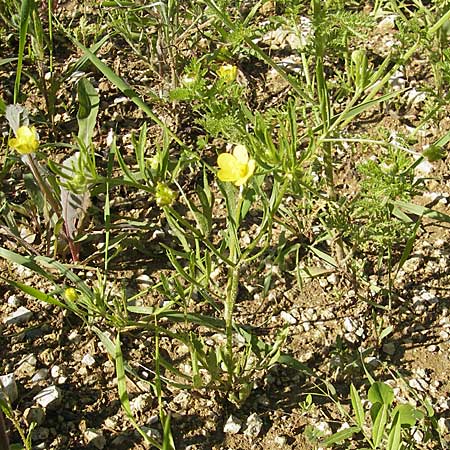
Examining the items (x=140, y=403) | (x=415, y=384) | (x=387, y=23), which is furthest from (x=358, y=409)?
(x=387, y=23)

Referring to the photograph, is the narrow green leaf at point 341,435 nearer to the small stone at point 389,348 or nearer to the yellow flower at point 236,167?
the small stone at point 389,348

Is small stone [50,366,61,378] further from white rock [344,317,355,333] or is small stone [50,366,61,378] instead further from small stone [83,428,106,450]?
white rock [344,317,355,333]

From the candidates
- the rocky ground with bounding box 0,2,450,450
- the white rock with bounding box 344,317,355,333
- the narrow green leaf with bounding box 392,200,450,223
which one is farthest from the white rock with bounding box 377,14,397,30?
the white rock with bounding box 344,317,355,333

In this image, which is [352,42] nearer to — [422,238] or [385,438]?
[422,238]

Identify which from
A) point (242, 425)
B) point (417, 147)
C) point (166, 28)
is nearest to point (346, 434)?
point (242, 425)

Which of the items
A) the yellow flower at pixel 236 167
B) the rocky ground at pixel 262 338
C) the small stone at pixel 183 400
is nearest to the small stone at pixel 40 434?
the rocky ground at pixel 262 338
